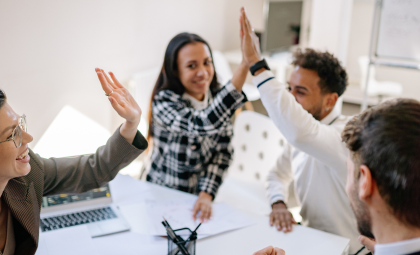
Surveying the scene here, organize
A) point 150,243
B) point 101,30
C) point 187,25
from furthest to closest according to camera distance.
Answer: point 187,25 → point 101,30 → point 150,243

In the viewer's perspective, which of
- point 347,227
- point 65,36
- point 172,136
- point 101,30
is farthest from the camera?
point 101,30

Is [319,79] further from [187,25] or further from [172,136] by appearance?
[187,25]

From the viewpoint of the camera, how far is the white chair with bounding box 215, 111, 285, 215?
2023mm

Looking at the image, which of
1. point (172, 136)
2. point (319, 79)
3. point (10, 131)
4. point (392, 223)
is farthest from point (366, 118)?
point (172, 136)

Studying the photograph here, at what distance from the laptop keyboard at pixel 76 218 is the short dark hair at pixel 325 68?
0.95m

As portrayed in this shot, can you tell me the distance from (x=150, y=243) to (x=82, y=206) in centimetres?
36

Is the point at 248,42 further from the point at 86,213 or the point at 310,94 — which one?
the point at 86,213

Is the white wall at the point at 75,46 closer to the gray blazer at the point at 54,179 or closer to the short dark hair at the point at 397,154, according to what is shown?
the gray blazer at the point at 54,179

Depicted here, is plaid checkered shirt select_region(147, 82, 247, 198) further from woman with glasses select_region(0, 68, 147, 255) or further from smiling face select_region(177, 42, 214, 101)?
woman with glasses select_region(0, 68, 147, 255)

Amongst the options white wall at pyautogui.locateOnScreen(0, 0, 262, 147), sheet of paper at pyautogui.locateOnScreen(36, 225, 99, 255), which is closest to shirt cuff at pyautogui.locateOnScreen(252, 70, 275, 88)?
sheet of paper at pyautogui.locateOnScreen(36, 225, 99, 255)

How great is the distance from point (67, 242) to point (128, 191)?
0.40 metres

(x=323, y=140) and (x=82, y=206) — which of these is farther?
(x=82, y=206)

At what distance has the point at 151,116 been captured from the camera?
1.72m

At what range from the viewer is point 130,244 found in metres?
1.19
